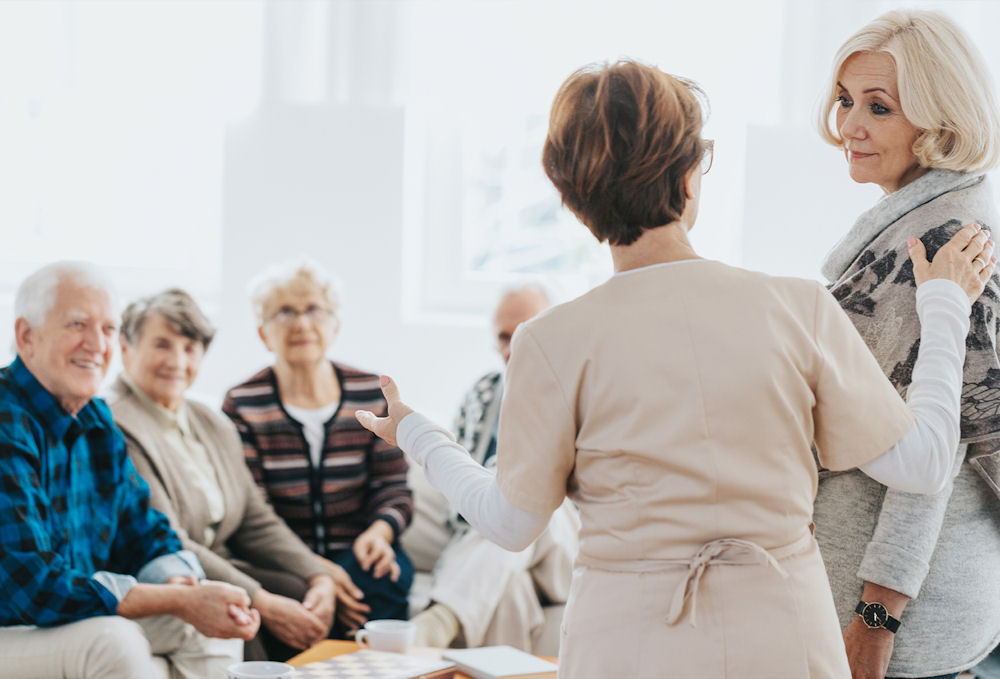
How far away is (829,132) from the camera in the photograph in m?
1.51

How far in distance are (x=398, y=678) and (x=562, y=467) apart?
0.99m

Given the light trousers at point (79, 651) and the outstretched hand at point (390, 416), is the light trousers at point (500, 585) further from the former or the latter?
the outstretched hand at point (390, 416)

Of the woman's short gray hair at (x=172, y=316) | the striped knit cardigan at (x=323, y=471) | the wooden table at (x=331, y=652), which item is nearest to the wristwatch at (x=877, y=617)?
the wooden table at (x=331, y=652)

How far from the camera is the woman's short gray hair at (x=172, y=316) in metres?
2.80

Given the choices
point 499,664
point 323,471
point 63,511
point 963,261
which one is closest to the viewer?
point 963,261

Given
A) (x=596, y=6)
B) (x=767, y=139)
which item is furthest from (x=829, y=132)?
(x=596, y=6)

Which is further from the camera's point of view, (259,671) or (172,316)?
(172,316)

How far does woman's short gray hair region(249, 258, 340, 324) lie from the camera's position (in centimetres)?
323

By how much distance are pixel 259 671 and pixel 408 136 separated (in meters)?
2.51

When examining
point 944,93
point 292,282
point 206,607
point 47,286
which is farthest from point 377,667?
point 292,282

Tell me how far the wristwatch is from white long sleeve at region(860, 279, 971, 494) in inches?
7.4

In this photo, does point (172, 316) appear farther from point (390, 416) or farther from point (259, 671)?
point (390, 416)

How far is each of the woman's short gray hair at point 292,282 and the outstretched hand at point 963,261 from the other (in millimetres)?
2223

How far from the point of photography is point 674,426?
39.4 inches
